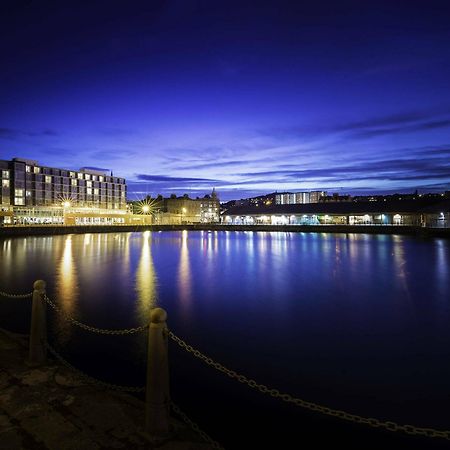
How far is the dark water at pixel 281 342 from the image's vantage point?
304 inches

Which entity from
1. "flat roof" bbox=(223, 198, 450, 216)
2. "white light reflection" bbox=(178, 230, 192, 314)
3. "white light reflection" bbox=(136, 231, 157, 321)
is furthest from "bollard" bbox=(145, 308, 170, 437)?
"flat roof" bbox=(223, 198, 450, 216)

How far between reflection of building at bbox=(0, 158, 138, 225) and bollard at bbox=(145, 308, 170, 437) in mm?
114677

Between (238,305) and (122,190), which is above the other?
(122,190)

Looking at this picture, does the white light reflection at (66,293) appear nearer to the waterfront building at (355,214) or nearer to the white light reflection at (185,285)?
the white light reflection at (185,285)

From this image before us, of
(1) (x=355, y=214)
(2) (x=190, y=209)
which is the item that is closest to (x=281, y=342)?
(1) (x=355, y=214)

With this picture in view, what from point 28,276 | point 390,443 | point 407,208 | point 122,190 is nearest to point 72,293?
point 28,276

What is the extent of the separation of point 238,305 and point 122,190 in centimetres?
14641

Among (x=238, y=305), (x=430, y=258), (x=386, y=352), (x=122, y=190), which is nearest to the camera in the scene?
(x=386, y=352)

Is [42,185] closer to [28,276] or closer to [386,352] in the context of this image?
[28,276]

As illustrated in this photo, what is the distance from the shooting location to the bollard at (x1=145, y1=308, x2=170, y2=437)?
15.3 ft

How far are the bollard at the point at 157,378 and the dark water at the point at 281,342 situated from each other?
2834 mm

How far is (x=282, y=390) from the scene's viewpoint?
29.0 ft

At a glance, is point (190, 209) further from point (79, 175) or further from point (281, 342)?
point (281, 342)

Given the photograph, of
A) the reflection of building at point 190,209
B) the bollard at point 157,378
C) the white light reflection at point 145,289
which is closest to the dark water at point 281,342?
the white light reflection at point 145,289
